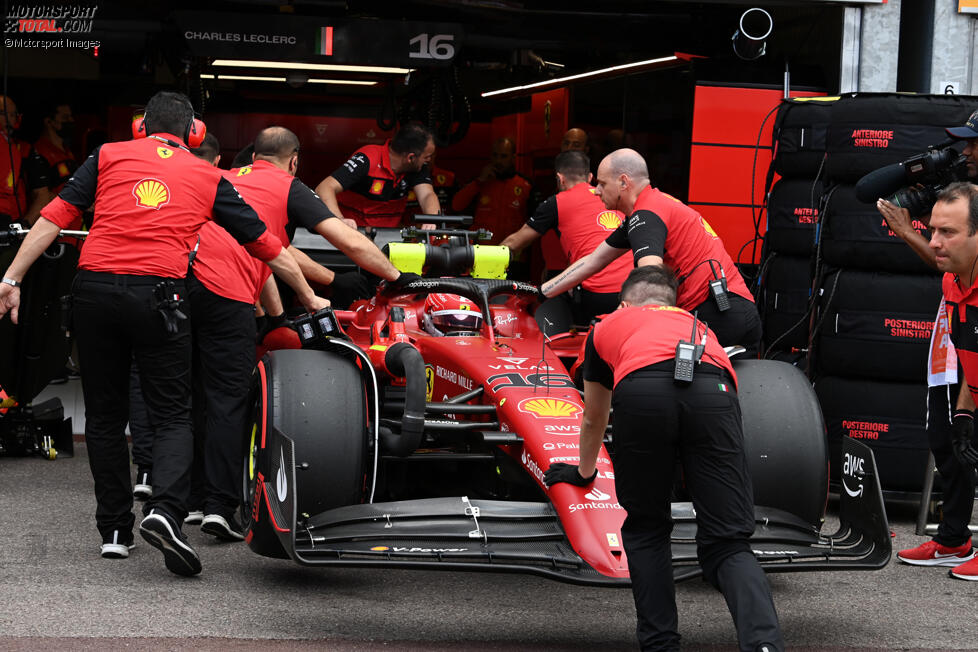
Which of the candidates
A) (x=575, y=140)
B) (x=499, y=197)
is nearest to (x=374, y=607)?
(x=575, y=140)

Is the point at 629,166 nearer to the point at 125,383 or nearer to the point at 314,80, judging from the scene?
the point at 125,383

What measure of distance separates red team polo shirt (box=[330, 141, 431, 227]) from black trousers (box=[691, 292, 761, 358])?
3040 millimetres

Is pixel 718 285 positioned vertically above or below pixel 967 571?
above

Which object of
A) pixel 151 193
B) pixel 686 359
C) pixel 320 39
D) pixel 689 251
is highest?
pixel 320 39

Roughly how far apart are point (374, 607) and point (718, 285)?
217cm

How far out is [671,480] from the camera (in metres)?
4.00

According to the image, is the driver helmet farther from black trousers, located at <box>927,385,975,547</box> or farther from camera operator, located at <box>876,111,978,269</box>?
black trousers, located at <box>927,385,975,547</box>

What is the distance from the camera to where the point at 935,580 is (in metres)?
5.68

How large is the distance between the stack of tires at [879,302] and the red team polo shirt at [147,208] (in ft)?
10.4

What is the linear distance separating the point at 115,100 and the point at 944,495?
11444 millimetres

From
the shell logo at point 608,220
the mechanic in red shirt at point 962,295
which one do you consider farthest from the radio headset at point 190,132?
the mechanic in red shirt at point 962,295

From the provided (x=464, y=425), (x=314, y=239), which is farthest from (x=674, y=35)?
(x=464, y=425)

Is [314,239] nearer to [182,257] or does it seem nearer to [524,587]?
[182,257]

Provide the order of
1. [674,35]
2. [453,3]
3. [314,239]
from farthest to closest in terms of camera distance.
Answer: [674,35] < [453,3] < [314,239]
